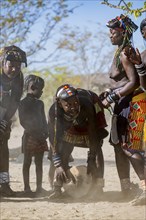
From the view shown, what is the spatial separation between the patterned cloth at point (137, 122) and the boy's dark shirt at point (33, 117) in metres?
1.36

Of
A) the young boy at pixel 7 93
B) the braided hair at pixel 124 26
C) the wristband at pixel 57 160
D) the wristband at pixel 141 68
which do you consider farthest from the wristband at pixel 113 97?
the young boy at pixel 7 93

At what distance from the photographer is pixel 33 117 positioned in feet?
21.5

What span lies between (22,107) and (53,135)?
0.75 meters

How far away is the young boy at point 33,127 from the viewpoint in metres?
6.47

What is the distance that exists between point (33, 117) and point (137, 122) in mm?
1577

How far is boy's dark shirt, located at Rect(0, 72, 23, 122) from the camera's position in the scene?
6.22 metres

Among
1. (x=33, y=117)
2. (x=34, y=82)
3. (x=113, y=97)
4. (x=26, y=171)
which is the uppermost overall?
(x=34, y=82)

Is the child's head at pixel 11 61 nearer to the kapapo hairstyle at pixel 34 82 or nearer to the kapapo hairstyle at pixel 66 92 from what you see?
the kapapo hairstyle at pixel 34 82

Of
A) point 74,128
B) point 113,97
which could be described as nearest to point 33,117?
point 74,128

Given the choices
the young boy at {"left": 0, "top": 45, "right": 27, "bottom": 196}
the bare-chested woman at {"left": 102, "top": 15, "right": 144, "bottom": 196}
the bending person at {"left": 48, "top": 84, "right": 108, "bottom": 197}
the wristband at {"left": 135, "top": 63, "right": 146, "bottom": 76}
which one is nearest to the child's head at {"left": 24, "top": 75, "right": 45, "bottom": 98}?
the young boy at {"left": 0, "top": 45, "right": 27, "bottom": 196}

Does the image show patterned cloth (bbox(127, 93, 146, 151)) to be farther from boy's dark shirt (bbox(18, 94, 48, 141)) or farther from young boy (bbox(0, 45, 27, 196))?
young boy (bbox(0, 45, 27, 196))

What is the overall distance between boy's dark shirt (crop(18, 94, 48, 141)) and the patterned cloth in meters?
1.36

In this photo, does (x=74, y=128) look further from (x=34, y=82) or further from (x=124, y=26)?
(x=124, y=26)

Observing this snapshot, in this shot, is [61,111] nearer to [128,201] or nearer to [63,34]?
[128,201]
